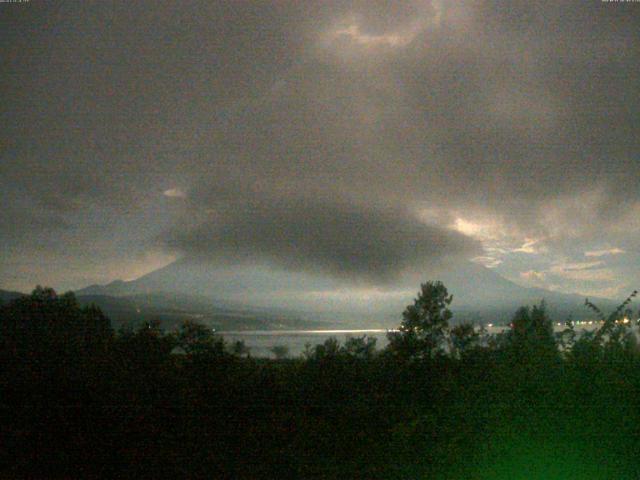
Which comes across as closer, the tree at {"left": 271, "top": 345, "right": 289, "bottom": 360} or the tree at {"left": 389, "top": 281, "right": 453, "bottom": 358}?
the tree at {"left": 389, "top": 281, "right": 453, "bottom": 358}

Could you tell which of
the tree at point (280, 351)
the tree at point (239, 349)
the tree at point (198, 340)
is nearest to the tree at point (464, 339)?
the tree at point (280, 351)

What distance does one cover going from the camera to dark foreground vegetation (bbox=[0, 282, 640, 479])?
20.7 feet

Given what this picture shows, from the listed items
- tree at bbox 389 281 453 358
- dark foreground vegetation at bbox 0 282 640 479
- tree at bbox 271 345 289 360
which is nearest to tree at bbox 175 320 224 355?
dark foreground vegetation at bbox 0 282 640 479

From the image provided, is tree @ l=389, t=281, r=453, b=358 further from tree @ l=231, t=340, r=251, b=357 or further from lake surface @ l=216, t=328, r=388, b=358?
tree @ l=231, t=340, r=251, b=357

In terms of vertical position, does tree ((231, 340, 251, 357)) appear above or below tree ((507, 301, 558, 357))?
below

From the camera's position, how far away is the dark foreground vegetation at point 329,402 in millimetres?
→ 6320

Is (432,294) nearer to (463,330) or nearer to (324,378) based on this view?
(463,330)

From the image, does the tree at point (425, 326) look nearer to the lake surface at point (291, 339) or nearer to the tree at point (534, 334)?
the lake surface at point (291, 339)

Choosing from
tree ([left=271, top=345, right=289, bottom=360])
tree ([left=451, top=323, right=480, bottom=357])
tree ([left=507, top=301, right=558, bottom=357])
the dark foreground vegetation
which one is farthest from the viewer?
tree ([left=271, top=345, right=289, bottom=360])

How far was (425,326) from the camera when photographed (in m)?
8.75

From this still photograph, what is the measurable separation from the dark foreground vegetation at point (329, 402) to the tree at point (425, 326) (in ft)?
0.09

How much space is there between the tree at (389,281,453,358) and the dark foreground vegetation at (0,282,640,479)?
27mm

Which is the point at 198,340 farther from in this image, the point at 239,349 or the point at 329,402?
the point at 329,402

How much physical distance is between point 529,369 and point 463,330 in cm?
143
